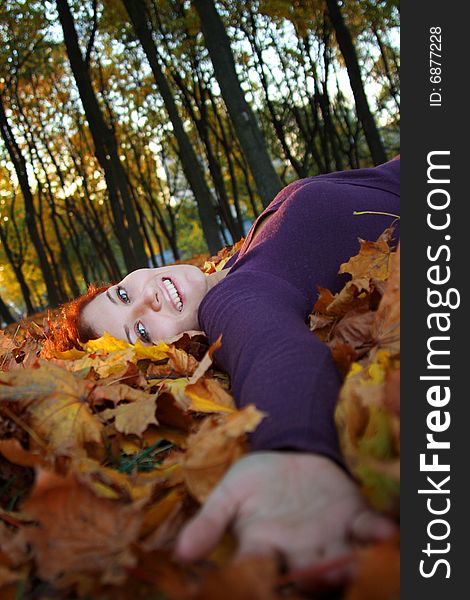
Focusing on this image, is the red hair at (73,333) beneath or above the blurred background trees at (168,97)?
beneath

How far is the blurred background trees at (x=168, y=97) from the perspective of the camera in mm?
10078

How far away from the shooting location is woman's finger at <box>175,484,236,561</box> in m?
0.76

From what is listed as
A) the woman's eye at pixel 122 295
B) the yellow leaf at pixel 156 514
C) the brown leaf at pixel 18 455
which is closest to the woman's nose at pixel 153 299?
the woman's eye at pixel 122 295

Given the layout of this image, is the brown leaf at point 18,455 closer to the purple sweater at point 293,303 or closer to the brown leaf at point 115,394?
the brown leaf at point 115,394

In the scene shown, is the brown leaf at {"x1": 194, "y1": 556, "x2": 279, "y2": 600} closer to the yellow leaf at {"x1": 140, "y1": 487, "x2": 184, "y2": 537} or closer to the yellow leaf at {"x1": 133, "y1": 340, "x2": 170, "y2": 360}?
the yellow leaf at {"x1": 140, "y1": 487, "x2": 184, "y2": 537}

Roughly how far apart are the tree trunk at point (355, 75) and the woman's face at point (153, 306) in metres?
8.21

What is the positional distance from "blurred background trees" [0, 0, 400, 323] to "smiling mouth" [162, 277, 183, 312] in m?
5.42

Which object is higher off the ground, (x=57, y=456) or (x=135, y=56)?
(x=135, y=56)

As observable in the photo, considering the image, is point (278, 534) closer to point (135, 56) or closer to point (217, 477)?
point (217, 477)

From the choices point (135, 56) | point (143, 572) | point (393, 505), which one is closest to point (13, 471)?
point (143, 572)

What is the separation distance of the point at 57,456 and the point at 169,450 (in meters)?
0.33

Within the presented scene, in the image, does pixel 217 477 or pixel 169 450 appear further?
pixel 169 450

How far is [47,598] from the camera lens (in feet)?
2.62

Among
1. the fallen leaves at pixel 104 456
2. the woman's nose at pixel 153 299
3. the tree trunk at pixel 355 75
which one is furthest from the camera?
the tree trunk at pixel 355 75
